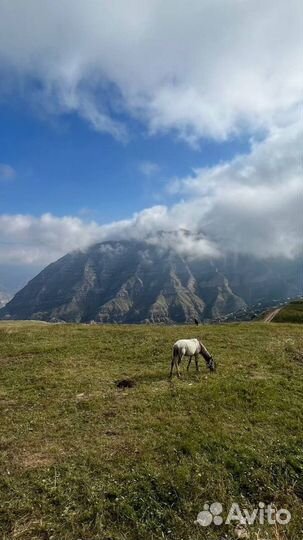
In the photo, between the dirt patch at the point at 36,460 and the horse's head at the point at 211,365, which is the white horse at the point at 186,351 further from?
the dirt patch at the point at 36,460

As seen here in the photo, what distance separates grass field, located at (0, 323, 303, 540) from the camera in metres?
13.9

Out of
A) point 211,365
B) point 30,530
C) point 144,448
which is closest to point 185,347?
point 211,365

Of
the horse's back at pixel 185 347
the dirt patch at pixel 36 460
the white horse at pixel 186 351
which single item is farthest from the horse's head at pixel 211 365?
the dirt patch at pixel 36 460

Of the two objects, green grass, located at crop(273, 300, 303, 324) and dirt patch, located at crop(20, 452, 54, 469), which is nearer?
dirt patch, located at crop(20, 452, 54, 469)

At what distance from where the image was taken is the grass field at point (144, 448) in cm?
1392

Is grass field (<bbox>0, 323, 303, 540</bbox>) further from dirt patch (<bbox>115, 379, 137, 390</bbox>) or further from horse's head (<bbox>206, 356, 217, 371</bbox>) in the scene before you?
horse's head (<bbox>206, 356, 217, 371</bbox>)

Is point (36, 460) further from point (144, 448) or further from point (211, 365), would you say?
point (211, 365)

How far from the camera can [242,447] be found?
1858cm

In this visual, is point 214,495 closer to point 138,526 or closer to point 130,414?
point 138,526

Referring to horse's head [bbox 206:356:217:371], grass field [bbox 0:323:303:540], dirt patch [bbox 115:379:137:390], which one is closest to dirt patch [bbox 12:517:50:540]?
grass field [bbox 0:323:303:540]

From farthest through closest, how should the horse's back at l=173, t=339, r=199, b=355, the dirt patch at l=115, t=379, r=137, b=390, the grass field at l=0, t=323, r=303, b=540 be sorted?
the horse's back at l=173, t=339, r=199, b=355, the dirt patch at l=115, t=379, r=137, b=390, the grass field at l=0, t=323, r=303, b=540

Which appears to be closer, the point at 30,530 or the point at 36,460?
the point at 30,530

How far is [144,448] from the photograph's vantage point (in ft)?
59.5

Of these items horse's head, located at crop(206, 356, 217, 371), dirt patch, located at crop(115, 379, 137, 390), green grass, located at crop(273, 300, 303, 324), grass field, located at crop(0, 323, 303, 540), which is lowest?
grass field, located at crop(0, 323, 303, 540)
